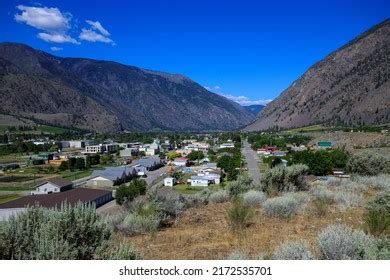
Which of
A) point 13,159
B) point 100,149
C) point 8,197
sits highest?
Answer: point 100,149

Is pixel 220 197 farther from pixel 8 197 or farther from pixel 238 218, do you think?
pixel 8 197

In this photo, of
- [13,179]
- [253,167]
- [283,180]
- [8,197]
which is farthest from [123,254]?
[13,179]

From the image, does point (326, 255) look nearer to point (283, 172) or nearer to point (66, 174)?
point (283, 172)

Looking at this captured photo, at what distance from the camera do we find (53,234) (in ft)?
13.3

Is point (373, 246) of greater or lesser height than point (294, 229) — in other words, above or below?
above

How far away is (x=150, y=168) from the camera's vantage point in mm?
67000

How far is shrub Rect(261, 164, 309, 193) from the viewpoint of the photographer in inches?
541

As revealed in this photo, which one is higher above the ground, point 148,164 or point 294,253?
point 294,253

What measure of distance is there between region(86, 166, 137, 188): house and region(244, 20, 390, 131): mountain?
6537cm

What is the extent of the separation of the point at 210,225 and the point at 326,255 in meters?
4.59

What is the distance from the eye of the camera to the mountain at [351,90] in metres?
110

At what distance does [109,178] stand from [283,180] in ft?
120

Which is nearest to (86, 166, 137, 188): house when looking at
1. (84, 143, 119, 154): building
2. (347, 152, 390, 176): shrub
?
(347, 152, 390, 176): shrub
